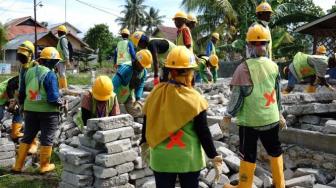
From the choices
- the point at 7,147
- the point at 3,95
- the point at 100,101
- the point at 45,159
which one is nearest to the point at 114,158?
the point at 100,101

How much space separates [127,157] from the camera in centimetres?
513

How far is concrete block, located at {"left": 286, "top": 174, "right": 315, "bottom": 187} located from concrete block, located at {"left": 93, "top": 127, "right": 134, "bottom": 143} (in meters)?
2.03

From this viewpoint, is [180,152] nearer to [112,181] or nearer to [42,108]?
[112,181]

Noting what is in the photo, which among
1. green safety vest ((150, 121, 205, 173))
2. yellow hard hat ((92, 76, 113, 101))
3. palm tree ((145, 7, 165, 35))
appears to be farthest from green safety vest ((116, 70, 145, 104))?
palm tree ((145, 7, 165, 35))

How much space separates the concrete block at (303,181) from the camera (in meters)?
5.07

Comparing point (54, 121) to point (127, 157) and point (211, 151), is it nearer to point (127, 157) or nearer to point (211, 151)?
point (127, 157)

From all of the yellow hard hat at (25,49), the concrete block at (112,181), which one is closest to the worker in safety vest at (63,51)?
the yellow hard hat at (25,49)

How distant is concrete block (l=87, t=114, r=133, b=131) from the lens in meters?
4.99

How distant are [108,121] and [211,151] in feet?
6.17

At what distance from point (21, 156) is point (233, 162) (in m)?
3.08

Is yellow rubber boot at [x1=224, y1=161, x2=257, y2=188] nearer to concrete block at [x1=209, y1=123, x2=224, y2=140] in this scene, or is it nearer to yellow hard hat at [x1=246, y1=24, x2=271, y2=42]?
yellow hard hat at [x1=246, y1=24, x2=271, y2=42]

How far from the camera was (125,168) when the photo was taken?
511 centimetres

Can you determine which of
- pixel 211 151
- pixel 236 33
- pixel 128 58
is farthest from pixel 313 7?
pixel 211 151

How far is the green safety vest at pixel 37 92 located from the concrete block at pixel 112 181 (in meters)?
1.74
